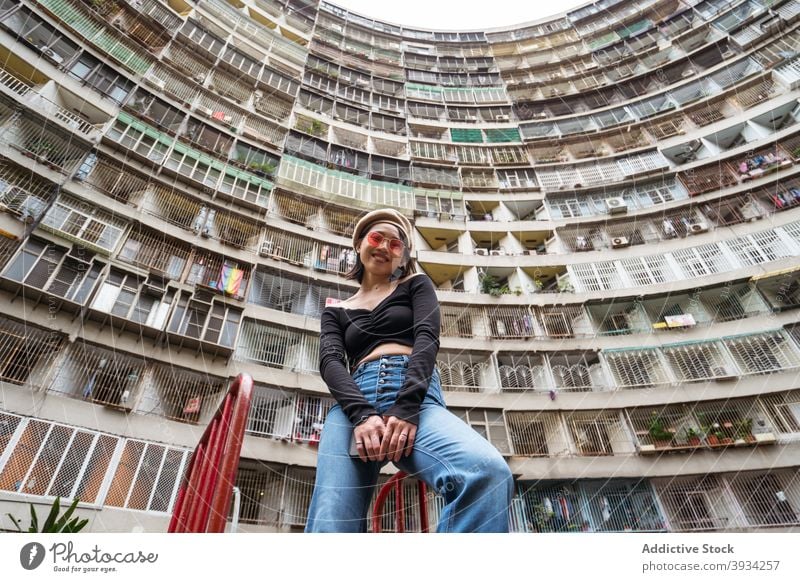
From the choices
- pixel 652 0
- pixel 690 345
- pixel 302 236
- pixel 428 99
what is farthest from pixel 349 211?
pixel 652 0

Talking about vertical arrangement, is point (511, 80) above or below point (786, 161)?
above

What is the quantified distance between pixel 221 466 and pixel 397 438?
0.60 metres

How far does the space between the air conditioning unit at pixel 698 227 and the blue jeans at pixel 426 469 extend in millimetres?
17814

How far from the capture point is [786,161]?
1458 centimetres

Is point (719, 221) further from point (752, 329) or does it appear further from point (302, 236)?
point (302, 236)

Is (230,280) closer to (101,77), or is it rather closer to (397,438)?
(101,77)

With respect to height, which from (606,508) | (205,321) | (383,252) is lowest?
(383,252)

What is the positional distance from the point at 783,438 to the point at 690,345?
3364 mm

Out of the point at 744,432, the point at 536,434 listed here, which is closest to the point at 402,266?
the point at 536,434

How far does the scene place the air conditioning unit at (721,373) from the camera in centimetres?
1197

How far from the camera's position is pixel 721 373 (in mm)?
12367

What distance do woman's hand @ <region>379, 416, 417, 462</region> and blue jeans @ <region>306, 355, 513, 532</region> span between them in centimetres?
3

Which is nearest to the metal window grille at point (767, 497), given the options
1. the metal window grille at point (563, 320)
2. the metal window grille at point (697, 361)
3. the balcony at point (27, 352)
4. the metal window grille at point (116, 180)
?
the metal window grille at point (697, 361)
